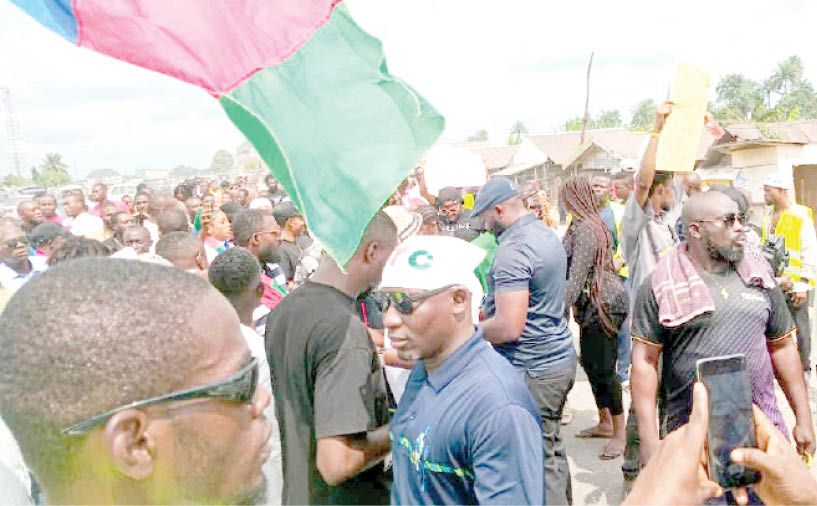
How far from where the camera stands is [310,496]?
2467 millimetres

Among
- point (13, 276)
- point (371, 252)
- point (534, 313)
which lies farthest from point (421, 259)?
point (13, 276)

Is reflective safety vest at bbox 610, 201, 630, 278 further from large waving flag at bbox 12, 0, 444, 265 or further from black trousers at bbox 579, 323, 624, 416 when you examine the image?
large waving flag at bbox 12, 0, 444, 265

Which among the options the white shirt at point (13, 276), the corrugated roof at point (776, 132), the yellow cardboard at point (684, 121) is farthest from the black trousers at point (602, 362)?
the corrugated roof at point (776, 132)

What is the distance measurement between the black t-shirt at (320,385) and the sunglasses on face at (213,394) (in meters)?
0.89

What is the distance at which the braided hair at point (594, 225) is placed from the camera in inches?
193

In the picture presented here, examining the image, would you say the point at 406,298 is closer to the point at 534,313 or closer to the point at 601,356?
the point at 534,313

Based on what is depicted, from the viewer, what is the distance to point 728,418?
197cm

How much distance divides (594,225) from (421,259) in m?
2.98

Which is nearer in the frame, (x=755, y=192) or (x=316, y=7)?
(x=316, y=7)

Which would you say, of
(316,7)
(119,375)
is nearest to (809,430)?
(316,7)

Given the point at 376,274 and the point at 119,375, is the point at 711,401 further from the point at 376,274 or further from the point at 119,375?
the point at 119,375

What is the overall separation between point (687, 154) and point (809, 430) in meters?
1.54

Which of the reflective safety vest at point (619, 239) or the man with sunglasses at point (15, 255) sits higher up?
the man with sunglasses at point (15, 255)

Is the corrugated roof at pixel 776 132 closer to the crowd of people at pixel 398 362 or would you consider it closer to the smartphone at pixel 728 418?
the crowd of people at pixel 398 362
